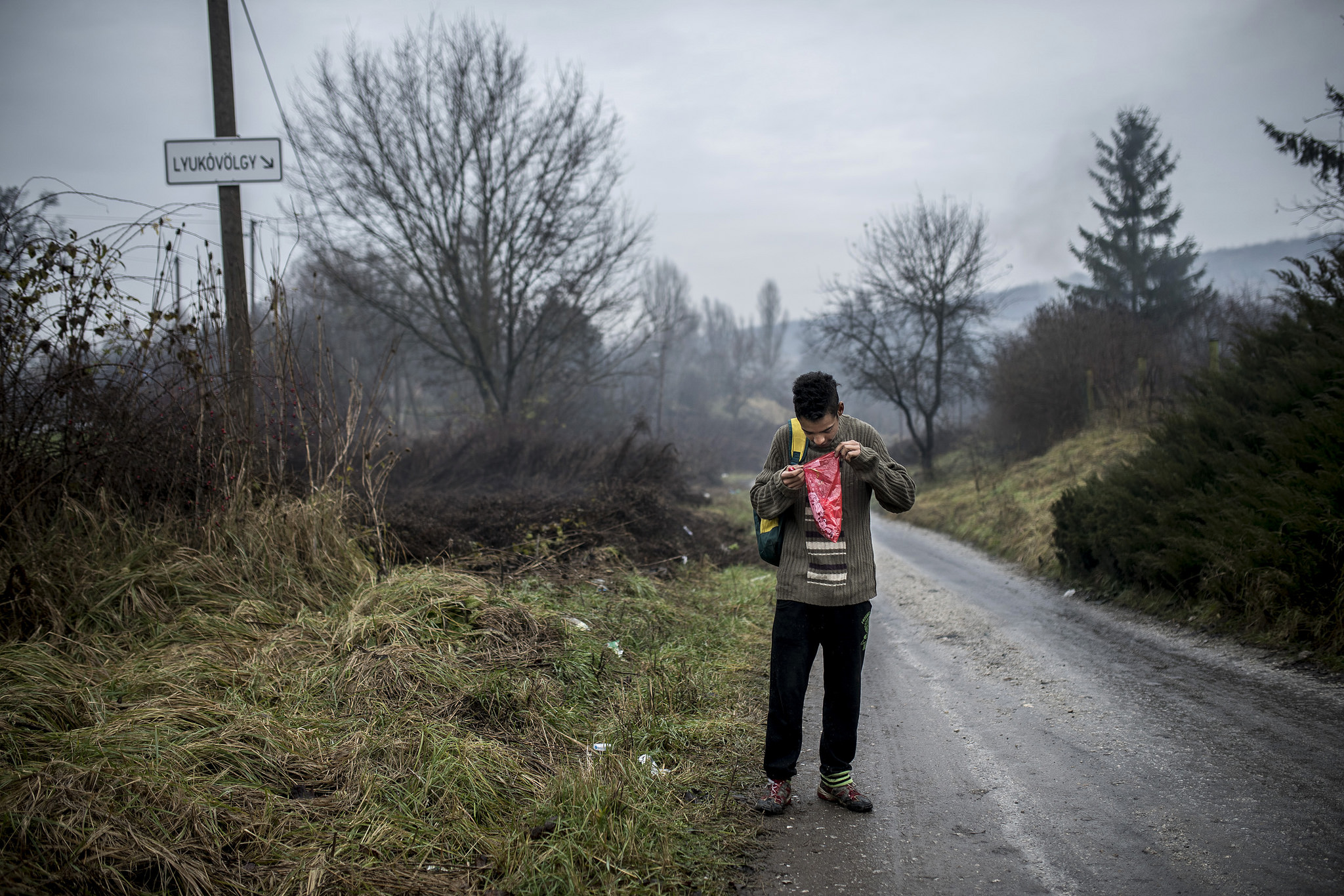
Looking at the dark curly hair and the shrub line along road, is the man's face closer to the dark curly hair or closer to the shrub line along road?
the dark curly hair

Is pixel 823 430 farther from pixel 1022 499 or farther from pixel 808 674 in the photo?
pixel 1022 499

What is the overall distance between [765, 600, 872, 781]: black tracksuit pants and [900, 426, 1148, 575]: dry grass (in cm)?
738

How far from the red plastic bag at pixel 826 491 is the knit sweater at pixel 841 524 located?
0.12 feet

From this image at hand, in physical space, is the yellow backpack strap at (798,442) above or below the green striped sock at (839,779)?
above

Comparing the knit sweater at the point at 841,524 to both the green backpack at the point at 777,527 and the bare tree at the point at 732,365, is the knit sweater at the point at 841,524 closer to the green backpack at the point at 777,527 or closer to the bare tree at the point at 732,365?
the green backpack at the point at 777,527

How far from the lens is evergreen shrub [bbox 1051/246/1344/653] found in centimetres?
552

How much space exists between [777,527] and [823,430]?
1.71ft

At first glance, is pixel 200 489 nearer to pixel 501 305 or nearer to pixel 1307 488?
pixel 1307 488

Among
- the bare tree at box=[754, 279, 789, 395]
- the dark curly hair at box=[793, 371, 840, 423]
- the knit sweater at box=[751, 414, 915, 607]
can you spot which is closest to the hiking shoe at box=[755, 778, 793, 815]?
the knit sweater at box=[751, 414, 915, 607]

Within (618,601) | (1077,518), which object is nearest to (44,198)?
(618,601)

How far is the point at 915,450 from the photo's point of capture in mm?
27750

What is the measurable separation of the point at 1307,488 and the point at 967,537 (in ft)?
28.1

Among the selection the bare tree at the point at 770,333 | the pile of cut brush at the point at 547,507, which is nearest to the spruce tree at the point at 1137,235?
the pile of cut brush at the point at 547,507

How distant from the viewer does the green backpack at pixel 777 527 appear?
350cm
